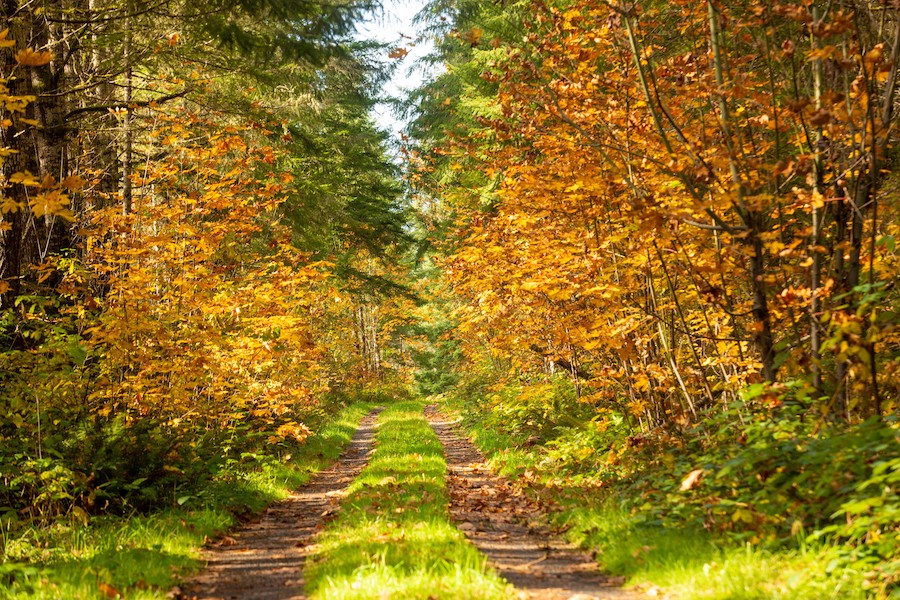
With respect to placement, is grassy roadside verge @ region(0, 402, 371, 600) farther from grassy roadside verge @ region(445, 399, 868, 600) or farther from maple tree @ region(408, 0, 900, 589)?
maple tree @ region(408, 0, 900, 589)

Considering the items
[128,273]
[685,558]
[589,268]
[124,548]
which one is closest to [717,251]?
[589,268]

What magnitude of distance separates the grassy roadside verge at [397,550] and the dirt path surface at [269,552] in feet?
0.76

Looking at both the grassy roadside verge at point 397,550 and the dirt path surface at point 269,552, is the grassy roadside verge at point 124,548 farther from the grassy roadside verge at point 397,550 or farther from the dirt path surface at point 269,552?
the grassy roadside verge at point 397,550

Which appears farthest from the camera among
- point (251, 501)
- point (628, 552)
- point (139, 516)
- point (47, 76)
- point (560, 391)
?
point (560, 391)

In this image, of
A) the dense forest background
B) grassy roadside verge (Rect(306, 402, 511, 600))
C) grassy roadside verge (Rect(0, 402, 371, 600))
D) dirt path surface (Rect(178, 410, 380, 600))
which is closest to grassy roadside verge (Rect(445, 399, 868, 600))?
the dense forest background

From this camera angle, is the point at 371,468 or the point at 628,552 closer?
the point at 628,552

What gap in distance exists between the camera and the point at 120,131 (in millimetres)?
10547

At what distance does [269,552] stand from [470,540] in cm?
188

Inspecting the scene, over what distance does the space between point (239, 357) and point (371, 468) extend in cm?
266

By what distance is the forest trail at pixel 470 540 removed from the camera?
199 inches

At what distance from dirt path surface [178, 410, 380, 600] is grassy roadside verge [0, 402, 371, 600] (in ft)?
0.61

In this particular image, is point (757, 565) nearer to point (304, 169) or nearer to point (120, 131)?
point (120, 131)

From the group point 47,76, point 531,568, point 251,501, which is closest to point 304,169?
point 47,76

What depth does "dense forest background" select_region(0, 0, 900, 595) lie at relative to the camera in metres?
4.99
